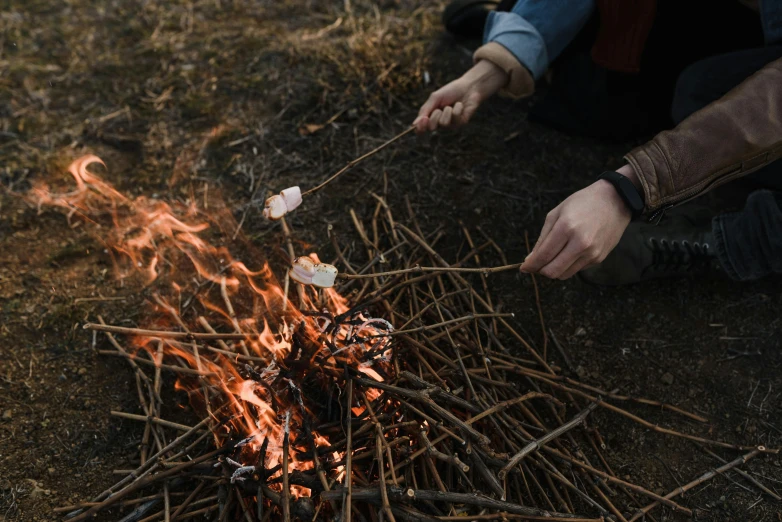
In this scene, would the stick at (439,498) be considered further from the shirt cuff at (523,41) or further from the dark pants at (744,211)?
the shirt cuff at (523,41)

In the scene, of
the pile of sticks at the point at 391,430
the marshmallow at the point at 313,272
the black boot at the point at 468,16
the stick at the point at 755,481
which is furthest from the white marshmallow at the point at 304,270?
the black boot at the point at 468,16

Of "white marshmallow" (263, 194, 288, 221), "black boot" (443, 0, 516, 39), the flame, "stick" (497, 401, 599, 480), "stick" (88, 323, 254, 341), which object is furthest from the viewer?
"black boot" (443, 0, 516, 39)

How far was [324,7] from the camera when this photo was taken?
389 cm

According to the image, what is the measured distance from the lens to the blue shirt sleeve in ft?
8.45

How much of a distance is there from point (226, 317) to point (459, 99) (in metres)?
1.39

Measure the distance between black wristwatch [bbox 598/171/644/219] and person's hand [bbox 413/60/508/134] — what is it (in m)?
0.80

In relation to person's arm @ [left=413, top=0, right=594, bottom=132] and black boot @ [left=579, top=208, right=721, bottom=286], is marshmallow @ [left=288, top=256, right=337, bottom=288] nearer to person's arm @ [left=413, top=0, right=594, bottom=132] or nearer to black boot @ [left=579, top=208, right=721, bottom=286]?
person's arm @ [left=413, top=0, right=594, bottom=132]

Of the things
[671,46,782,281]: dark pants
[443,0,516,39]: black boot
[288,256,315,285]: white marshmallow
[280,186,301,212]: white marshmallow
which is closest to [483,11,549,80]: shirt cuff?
[671,46,782,281]: dark pants

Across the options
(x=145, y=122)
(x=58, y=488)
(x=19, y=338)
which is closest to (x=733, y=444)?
(x=58, y=488)

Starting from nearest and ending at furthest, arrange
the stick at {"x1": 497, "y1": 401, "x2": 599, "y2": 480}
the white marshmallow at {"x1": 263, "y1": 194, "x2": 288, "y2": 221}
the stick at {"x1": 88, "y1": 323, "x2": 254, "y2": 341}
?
the stick at {"x1": 497, "y1": 401, "x2": 599, "y2": 480} < the white marshmallow at {"x1": 263, "y1": 194, "x2": 288, "y2": 221} < the stick at {"x1": 88, "y1": 323, "x2": 254, "y2": 341}

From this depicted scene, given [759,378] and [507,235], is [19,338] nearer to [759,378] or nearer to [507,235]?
[507,235]

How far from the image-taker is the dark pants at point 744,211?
2.39 metres

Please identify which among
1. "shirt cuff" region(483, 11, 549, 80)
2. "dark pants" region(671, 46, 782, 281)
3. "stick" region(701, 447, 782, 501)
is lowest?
"stick" region(701, 447, 782, 501)

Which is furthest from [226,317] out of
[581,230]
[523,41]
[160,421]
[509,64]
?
[523,41]
